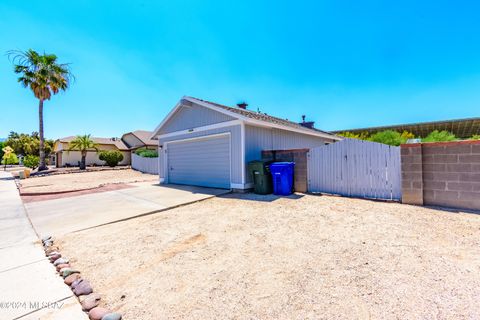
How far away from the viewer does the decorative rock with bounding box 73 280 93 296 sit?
93.9 inches

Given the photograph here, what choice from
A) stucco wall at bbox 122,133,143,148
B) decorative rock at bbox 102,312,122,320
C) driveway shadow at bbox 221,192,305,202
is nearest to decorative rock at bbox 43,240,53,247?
decorative rock at bbox 102,312,122,320

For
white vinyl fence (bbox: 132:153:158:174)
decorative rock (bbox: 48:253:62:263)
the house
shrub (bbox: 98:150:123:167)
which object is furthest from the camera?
shrub (bbox: 98:150:123:167)

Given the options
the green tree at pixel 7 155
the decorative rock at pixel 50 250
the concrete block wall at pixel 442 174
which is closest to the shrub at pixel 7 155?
the green tree at pixel 7 155

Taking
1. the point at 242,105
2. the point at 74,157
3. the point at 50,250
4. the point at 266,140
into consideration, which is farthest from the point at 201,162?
the point at 74,157

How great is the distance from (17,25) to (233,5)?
8.15 meters

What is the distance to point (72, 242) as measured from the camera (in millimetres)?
3951

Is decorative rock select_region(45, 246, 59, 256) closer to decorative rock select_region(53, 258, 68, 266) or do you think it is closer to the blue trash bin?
decorative rock select_region(53, 258, 68, 266)

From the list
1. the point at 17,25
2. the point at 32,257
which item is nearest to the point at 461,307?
the point at 32,257

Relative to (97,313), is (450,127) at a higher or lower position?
higher

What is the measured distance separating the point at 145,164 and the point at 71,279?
60.3 feet

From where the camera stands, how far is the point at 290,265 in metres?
2.82

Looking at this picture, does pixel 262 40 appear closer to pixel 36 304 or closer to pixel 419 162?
pixel 419 162

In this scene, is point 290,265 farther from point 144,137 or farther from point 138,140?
point 144,137

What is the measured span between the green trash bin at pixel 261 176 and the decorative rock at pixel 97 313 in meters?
6.10
